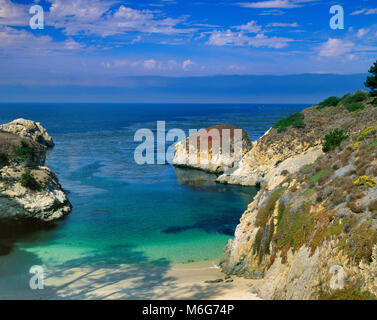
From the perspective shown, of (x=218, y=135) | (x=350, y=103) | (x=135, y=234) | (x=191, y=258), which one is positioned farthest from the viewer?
(x=218, y=135)

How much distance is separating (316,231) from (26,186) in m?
27.2

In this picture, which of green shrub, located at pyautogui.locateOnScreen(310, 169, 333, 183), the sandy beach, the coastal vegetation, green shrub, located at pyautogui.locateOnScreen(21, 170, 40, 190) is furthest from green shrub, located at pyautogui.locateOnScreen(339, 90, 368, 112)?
green shrub, located at pyautogui.locateOnScreen(21, 170, 40, 190)

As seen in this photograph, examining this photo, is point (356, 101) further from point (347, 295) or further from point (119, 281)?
point (347, 295)

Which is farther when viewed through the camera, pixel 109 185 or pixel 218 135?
pixel 218 135

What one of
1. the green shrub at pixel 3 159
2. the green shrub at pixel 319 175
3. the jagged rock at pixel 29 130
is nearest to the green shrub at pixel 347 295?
the green shrub at pixel 319 175

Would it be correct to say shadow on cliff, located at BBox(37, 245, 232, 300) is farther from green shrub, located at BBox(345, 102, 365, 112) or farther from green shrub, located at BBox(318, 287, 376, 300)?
green shrub, located at BBox(345, 102, 365, 112)

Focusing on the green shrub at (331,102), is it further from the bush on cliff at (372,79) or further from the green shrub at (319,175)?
the green shrub at (319,175)

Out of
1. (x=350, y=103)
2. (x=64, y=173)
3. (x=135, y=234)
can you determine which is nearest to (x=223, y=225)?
(x=135, y=234)

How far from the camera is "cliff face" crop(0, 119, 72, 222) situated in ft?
103

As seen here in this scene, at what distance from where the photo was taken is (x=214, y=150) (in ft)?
202

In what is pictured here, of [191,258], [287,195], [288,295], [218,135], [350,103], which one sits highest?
[350,103]

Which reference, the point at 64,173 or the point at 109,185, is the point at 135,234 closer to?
the point at 109,185

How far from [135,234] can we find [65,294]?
38.3 ft

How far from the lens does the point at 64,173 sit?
56062mm
